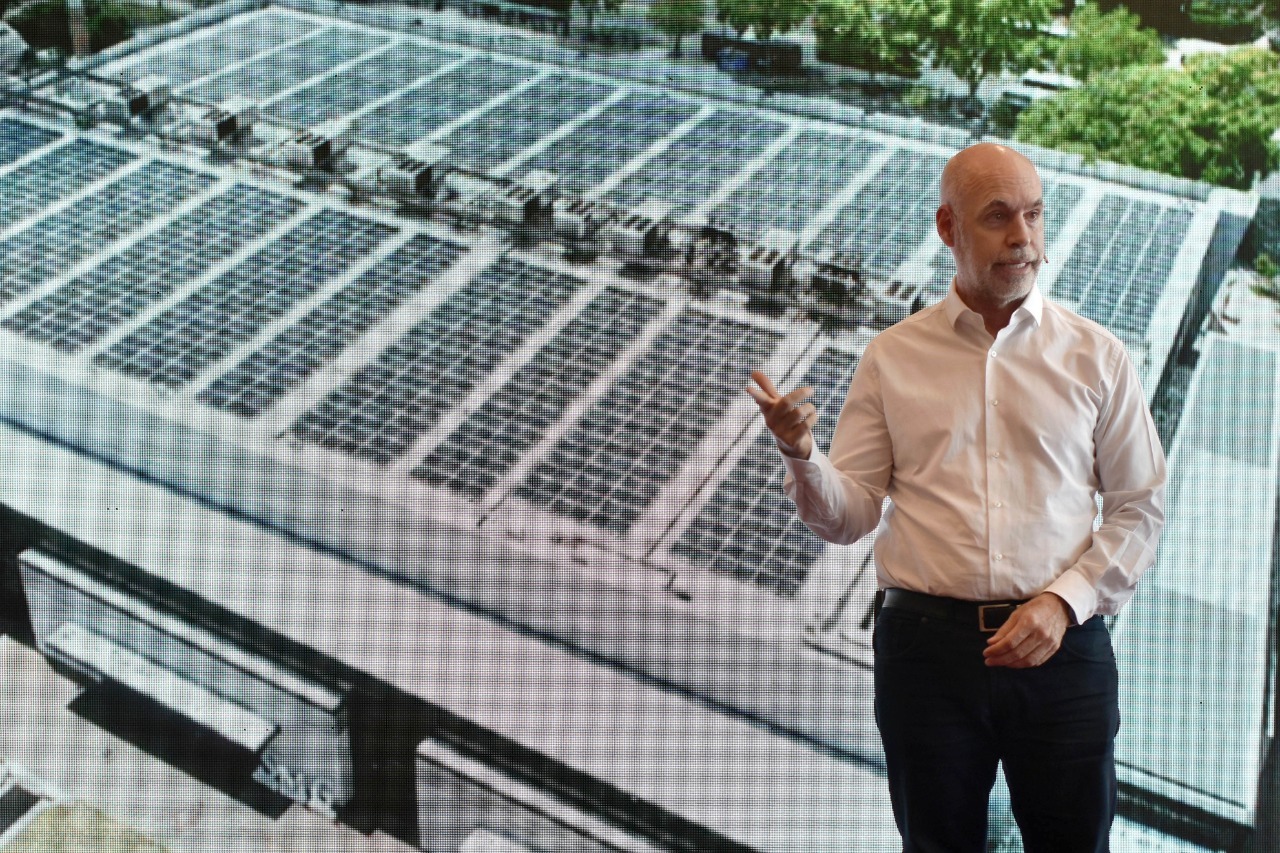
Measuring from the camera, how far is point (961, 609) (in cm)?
117

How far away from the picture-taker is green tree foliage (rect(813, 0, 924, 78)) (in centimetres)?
617

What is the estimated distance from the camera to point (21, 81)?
7934 mm

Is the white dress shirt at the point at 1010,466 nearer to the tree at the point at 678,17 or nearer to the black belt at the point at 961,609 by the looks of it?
the black belt at the point at 961,609

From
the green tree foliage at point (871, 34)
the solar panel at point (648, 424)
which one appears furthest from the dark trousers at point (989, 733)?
the green tree foliage at point (871, 34)

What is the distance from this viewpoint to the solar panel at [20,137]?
7.88m

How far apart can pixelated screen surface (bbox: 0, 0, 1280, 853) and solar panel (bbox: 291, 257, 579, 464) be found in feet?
0.08

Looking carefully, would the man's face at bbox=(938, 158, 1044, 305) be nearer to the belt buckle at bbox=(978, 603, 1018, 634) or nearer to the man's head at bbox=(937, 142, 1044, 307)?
the man's head at bbox=(937, 142, 1044, 307)

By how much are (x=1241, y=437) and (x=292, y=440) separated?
4180 mm

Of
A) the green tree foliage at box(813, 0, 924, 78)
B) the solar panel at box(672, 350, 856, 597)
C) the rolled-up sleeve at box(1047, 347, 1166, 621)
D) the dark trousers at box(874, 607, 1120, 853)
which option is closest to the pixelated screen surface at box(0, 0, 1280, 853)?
the solar panel at box(672, 350, 856, 597)

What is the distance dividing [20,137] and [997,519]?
325 inches

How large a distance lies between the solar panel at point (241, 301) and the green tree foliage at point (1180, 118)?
12.2 ft

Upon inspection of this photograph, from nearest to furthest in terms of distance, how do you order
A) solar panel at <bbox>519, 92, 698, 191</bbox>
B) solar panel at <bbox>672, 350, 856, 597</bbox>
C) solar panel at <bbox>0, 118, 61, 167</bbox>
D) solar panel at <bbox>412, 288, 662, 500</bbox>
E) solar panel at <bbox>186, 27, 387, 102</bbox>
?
solar panel at <bbox>672, 350, 856, 597</bbox> < solar panel at <bbox>412, 288, 662, 500</bbox> < solar panel at <bbox>519, 92, 698, 191</bbox> < solar panel at <bbox>0, 118, 61, 167</bbox> < solar panel at <bbox>186, 27, 387, 102</bbox>

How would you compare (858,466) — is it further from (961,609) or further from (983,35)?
(983,35)

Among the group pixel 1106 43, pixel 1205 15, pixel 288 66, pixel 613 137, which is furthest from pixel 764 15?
pixel 288 66
